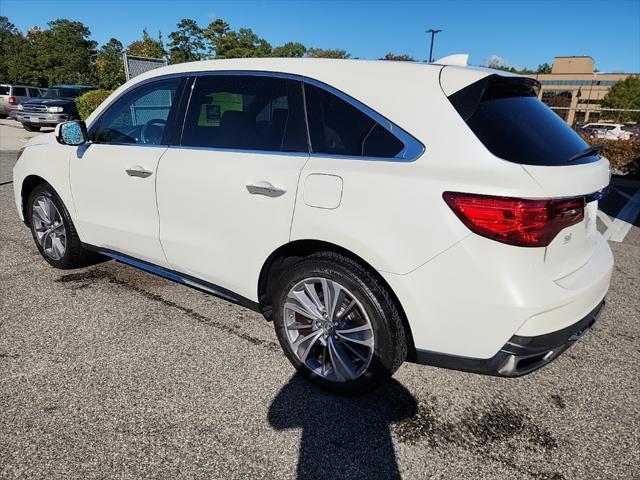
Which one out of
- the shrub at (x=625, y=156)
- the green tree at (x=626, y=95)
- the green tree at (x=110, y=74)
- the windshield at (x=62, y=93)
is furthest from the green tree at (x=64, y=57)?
the green tree at (x=626, y=95)

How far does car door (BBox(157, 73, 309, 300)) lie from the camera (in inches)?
95.0

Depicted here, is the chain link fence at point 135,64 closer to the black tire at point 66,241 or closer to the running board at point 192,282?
the black tire at point 66,241

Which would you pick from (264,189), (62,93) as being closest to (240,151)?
(264,189)

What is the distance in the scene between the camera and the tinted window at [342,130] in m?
2.15

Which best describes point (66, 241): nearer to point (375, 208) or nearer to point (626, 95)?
point (375, 208)

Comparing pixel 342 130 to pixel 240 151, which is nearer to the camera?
pixel 342 130

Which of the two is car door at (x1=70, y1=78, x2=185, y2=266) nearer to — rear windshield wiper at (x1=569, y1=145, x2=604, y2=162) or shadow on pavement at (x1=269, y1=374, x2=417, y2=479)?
shadow on pavement at (x1=269, y1=374, x2=417, y2=479)

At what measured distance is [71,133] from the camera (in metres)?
3.31

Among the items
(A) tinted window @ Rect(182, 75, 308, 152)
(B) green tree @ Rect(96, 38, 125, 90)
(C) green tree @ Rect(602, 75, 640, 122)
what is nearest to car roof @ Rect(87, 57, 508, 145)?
(A) tinted window @ Rect(182, 75, 308, 152)

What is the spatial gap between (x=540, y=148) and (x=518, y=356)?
3.09ft

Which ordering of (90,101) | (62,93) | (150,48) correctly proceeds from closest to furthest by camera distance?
(90,101)
(62,93)
(150,48)

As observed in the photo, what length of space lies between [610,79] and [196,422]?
3647 inches

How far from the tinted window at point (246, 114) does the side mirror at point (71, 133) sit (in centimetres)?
103

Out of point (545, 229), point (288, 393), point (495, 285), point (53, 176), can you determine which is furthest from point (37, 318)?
point (545, 229)
